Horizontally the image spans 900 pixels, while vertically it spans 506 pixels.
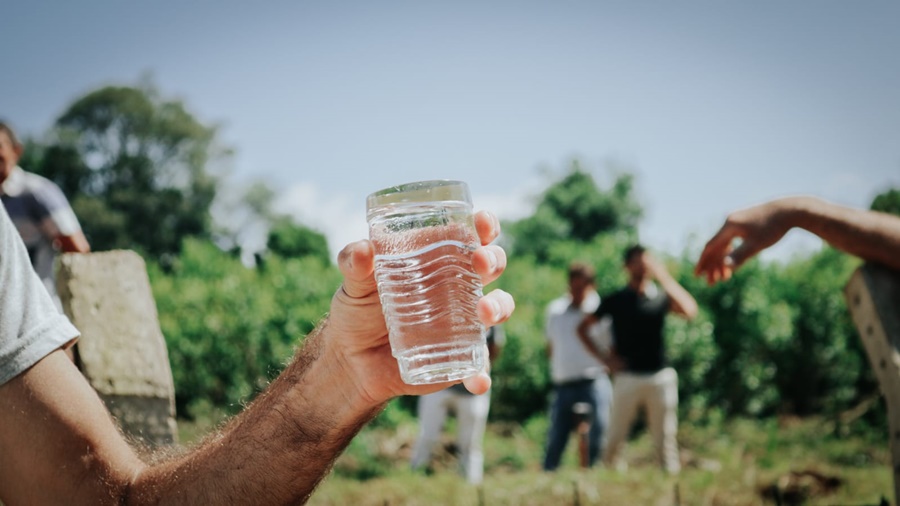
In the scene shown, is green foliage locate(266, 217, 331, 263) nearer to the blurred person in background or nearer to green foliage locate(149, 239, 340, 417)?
green foliage locate(149, 239, 340, 417)

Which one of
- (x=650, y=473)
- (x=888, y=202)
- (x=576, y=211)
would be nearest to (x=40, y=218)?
(x=650, y=473)

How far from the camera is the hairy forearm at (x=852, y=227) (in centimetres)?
241

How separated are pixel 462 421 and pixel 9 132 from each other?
490cm

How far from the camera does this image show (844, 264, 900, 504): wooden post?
2373mm

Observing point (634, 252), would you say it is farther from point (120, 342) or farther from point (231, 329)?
point (231, 329)

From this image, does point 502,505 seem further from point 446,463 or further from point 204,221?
point 204,221

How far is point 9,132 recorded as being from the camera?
4117 millimetres

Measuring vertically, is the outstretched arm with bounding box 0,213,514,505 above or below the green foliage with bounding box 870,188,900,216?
above

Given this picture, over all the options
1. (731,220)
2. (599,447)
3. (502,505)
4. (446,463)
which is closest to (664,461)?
(599,447)

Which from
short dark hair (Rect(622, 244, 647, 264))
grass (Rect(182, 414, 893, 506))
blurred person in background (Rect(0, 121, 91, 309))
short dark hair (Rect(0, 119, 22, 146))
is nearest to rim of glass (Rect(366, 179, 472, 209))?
grass (Rect(182, 414, 893, 506))

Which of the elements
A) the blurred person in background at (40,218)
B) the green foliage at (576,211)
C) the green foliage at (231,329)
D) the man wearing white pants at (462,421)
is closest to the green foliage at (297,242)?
the green foliage at (576,211)

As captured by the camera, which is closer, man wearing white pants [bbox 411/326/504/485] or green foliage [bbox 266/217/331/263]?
man wearing white pants [bbox 411/326/504/485]

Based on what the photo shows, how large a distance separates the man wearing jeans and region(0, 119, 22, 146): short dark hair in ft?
17.7

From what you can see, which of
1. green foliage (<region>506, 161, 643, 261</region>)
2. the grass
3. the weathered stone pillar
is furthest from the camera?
green foliage (<region>506, 161, 643, 261</region>)
